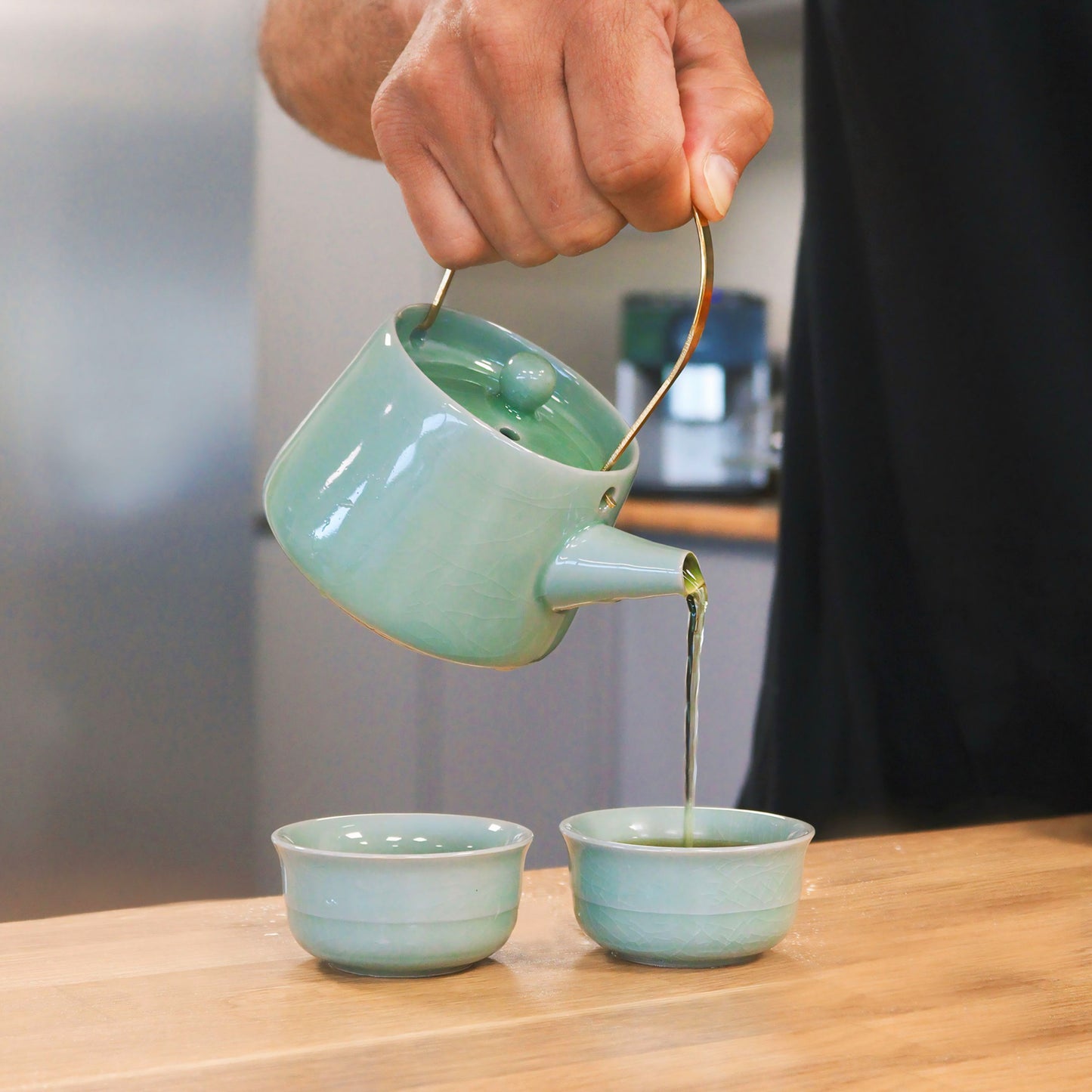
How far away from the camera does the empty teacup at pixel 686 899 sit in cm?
63

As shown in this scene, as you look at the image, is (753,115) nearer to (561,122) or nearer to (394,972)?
(561,122)

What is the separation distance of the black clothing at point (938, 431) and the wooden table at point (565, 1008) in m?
0.29

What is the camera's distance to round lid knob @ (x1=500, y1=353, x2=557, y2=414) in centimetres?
69

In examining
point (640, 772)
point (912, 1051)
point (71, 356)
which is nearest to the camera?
point (912, 1051)

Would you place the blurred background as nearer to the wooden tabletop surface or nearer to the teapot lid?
the wooden tabletop surface

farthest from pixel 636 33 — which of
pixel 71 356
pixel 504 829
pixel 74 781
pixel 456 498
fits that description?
pixel 74 781

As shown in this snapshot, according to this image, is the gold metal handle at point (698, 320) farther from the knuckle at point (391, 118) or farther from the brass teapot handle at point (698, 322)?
the knuckle at point (391, 118)

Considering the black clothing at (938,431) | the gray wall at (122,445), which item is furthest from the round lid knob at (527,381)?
the gray wall at (122,445)

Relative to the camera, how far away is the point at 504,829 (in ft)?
2.30

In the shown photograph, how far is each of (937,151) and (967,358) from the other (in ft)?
0.52

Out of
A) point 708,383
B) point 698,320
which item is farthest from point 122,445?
point 698,320

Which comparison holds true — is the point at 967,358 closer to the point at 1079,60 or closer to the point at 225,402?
the point at 1079,60

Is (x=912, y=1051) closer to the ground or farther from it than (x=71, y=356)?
closer to the ground

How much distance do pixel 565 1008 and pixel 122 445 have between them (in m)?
1.73
